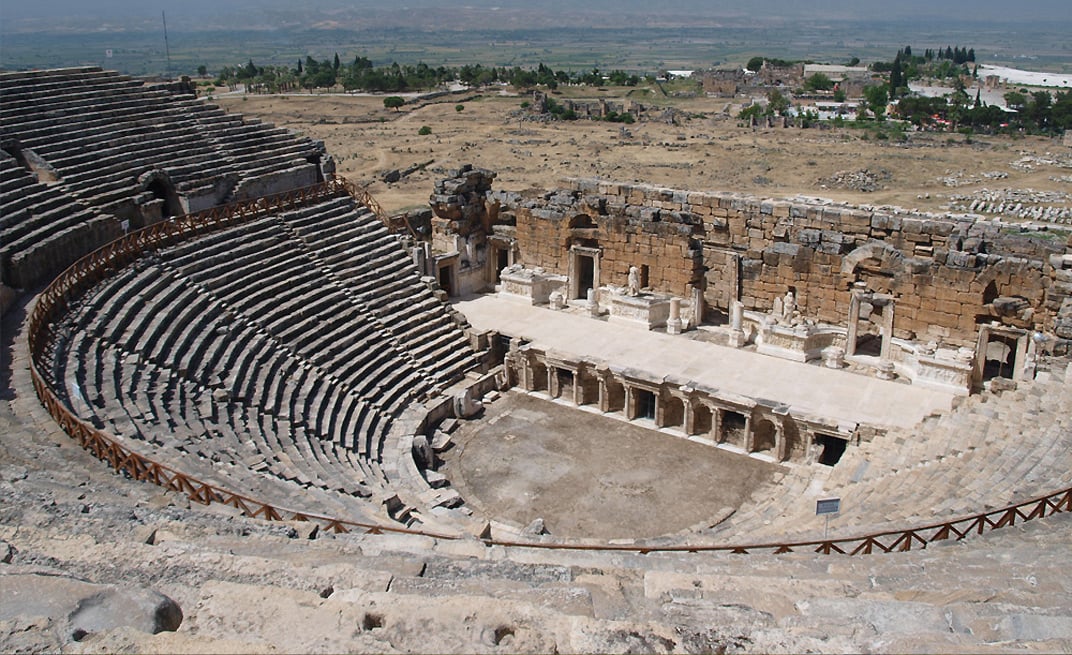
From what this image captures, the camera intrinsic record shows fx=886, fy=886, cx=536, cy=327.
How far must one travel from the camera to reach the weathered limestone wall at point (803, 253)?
19.8m

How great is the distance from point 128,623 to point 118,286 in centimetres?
1315

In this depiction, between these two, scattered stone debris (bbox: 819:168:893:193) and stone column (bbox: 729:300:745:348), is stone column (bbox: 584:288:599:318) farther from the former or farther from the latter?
scattered stone debris (bbox: 819:168:893:193)

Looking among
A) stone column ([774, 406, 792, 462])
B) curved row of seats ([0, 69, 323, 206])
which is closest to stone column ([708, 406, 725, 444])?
stone column ([774, 406, 792, 462])

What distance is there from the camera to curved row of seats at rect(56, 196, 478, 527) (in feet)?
46.4

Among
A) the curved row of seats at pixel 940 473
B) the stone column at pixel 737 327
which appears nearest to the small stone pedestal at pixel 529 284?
the stone column at pixel 737 327

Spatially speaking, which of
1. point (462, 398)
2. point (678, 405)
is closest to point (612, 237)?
point (678, 405)

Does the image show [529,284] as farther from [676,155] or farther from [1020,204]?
[676,155]

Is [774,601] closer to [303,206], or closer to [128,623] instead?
[128,623]

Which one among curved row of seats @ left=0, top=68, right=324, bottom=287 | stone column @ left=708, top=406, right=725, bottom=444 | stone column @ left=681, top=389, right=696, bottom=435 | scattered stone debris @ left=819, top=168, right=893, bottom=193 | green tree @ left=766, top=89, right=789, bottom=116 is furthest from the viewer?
green tree @ left=766, top=89, right=789, bottom=116

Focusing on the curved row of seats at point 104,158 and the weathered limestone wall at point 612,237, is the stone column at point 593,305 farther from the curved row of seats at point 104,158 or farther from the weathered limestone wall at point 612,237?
the curved row of seats at point 104,158

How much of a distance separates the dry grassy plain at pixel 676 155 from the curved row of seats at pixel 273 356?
21851 millimetres

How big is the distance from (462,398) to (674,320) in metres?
6.15

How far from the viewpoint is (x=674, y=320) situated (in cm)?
2302

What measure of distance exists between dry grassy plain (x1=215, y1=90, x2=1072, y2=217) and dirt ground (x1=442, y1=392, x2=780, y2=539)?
26152 mm
